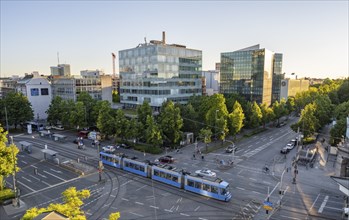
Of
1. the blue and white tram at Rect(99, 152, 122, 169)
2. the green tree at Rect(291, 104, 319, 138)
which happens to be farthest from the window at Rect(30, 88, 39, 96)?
the green tree at Rect(291, 104, 319, 138)

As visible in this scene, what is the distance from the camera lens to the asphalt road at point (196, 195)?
1193 inches

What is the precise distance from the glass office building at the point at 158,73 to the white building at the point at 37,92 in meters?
33.4

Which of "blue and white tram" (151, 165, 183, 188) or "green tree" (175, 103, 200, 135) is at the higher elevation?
"green tree" (175, 103, 200, 135)

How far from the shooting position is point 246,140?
6775 cm

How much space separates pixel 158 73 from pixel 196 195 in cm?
5510

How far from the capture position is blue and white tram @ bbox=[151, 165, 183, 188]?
122 ft

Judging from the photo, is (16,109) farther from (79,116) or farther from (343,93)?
(343,93)

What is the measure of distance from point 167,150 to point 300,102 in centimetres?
8351

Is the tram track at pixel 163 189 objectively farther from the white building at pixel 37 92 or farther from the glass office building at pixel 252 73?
the glass office building at pixel 252 73

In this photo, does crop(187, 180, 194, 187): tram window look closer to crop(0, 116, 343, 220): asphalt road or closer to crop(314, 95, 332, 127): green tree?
crop(0, 116, 343, 220): asphalt road

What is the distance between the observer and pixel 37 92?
98.7m

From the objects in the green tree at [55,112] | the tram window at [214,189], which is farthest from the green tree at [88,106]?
the tram window at [214,189]

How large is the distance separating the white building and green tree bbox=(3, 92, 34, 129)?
58.9ft

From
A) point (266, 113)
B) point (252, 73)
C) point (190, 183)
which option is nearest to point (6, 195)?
point (190, 183)
